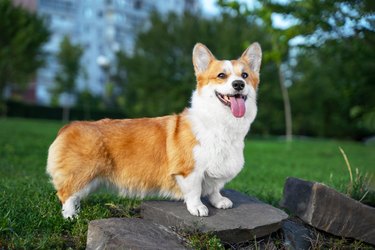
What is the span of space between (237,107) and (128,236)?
1409 mm

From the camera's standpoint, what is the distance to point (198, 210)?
3865 millimetres

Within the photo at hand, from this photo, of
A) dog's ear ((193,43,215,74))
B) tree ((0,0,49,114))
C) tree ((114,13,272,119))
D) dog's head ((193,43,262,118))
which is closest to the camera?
dog's head ((193,43,262,118))

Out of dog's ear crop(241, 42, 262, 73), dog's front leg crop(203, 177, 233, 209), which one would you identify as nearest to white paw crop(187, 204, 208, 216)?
dog's front leg crop(203, 177, 233, 209)

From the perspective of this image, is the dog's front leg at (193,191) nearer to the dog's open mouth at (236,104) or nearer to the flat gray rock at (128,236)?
the flat gray rock at (128,236)

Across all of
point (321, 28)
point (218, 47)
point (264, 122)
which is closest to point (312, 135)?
point (264, 122)

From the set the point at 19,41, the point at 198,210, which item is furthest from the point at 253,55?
the point at 19,41

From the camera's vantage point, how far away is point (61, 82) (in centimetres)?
3062

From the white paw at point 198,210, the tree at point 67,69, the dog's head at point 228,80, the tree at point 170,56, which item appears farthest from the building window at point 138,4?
the white paw at point 198,210

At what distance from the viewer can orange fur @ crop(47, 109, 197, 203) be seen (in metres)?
3.94

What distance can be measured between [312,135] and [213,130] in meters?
31.9

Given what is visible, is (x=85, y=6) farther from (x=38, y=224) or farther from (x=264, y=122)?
(x=38, y=224)

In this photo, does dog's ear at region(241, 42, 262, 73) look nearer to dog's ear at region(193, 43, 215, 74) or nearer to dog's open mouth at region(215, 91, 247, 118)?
dog's ear at region(193, 43, 215, 74)

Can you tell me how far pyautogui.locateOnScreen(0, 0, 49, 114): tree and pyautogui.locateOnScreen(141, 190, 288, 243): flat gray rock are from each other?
1851 centimetres

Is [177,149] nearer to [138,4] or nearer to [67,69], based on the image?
[67,69]
